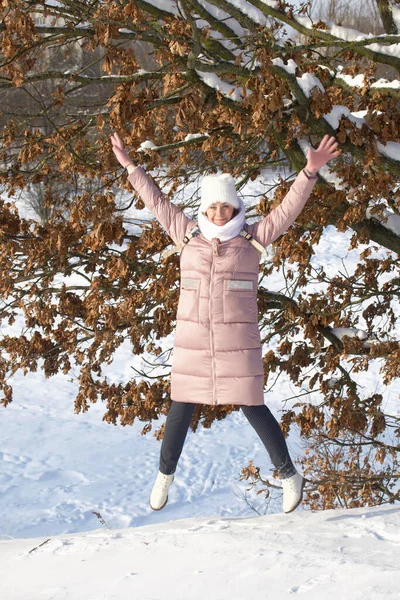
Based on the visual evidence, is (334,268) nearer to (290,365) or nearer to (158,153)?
(290,365)

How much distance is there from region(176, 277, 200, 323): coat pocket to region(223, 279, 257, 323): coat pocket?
0.49 feet

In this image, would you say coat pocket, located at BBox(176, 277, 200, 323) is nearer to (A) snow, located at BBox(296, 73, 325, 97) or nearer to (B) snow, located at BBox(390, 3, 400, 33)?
(A) snow, located at BBox(296, 73, 325, 97)

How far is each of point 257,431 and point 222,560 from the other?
0.68m

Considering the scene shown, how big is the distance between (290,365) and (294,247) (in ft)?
4.40

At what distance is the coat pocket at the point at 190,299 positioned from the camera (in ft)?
12.3

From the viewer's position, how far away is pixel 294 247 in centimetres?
566

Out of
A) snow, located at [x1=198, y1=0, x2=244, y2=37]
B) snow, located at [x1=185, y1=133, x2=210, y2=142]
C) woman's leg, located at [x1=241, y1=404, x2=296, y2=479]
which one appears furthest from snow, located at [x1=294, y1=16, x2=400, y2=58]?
woman's leg, located at [x1=241, y1=404, x2=296, y2=479]

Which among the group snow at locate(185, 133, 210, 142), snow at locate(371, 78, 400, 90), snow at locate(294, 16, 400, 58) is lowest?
snow at locate(185, 133, 210, 142)

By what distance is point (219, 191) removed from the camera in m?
3.76

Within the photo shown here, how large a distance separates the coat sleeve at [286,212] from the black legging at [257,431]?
899 millimetres

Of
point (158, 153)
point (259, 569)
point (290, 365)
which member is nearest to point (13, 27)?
point (158, 153)

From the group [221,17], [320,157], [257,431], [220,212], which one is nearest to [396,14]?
[221,17]

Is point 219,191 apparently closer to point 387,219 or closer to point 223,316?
point 223,316

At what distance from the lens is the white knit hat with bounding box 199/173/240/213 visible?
12.3 feet
